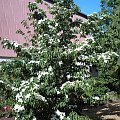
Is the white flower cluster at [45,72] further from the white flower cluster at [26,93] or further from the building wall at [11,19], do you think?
the building wall at [11,19]

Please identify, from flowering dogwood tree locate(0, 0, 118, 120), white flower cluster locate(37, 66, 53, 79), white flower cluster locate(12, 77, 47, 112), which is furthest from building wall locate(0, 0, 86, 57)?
white flower cluster locate(12, 77, 47, 112)

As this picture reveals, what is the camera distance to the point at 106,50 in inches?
302

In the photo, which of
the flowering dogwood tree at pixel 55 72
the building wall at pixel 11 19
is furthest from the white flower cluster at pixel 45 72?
the building wall at pixel 11 19

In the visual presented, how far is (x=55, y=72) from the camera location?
697cm

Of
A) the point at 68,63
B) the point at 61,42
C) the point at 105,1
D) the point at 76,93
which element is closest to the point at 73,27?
the point at 61,42

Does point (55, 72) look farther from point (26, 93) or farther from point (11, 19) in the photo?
point (11, 19)

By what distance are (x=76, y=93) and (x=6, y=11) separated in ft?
37.1

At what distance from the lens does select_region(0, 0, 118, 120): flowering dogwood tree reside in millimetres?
6418

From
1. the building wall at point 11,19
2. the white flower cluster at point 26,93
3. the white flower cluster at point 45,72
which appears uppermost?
the building wall at point 11,19

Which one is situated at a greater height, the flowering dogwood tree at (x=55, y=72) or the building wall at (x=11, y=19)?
the building wall at (x=11, y=19)

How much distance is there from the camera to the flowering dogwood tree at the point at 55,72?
642 centimetres

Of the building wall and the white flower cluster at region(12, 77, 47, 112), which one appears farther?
the building wall

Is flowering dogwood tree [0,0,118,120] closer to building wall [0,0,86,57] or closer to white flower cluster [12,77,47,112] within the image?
white flower cluster [12,77,47,112]

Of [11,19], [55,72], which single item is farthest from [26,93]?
[11,19]
